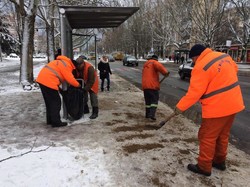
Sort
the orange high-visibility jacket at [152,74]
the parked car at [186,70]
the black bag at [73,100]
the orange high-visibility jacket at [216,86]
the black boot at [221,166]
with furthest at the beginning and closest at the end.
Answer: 1. the parked car at [186,70]
2. the orange high-visibility jacket at [152,74]
3. the black bag at [73,100]
4. the black boot at [221,166]
5. the orange high-visibility jacket at [216,86]

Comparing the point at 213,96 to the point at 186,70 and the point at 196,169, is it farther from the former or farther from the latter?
the point at 186,70

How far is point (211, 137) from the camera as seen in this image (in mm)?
3918

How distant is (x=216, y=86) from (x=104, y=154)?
6.95 feet

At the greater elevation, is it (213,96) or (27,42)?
(27,42)

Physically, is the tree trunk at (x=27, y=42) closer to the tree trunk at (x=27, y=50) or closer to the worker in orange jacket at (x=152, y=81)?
the tree trunk at (x=27, y=50)

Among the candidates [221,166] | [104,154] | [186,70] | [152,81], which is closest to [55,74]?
[104,154]

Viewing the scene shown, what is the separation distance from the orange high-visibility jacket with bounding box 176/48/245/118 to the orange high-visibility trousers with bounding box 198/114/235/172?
0.11 metres

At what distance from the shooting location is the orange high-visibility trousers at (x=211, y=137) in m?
3.89

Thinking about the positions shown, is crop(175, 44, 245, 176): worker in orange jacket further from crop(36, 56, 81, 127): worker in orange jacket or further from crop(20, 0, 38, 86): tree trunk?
crop(20, 0, 38, 86): tree trunk

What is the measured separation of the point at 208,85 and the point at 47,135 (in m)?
3.39

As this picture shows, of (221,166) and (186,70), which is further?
(186,70)

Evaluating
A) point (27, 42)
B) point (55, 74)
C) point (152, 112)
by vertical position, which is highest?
point (27, 42)

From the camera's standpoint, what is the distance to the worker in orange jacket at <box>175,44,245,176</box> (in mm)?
3809

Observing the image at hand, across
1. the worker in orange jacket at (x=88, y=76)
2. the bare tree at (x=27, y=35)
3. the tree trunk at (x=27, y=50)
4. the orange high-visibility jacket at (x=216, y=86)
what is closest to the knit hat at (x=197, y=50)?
the orange high-visibility jacket at (x=216, y=86)
